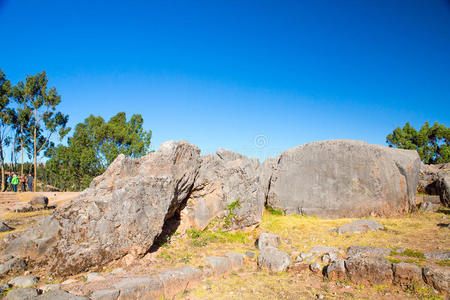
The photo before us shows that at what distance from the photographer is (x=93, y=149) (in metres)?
24.9

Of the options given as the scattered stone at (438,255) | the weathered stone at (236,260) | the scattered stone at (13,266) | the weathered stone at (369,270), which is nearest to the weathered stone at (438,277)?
the weathered stone at (369,270)

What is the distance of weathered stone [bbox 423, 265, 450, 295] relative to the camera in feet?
16.3

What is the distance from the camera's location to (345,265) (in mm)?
5969

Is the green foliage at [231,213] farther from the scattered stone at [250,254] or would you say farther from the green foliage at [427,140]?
the green foliage at [427,140]

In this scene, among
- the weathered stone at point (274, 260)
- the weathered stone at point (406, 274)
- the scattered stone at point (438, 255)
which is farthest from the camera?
the weathered stone at point (274, 260)

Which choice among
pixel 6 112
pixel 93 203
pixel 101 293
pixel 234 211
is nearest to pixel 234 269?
pixel 234 211

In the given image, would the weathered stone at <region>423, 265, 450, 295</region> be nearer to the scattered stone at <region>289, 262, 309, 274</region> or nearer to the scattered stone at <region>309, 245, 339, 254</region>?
the scattered stone at <region>309, 245, 339, 254</region>

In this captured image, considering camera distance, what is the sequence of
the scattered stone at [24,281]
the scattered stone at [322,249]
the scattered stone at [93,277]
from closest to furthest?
the scattered stone at [24,281] → the scattered stone at [93,277] → the scattered stone at [322,249]

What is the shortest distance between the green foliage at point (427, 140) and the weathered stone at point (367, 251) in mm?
28225

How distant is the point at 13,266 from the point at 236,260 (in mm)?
4871

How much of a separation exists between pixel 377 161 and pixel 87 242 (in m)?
11.2

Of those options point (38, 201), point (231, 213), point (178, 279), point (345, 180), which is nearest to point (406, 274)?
point (178, 279)

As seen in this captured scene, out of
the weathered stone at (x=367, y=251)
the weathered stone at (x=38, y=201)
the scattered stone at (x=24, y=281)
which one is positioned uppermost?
the weathered stone at (x=38, y=201)

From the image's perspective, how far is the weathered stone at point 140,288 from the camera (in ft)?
14.8
